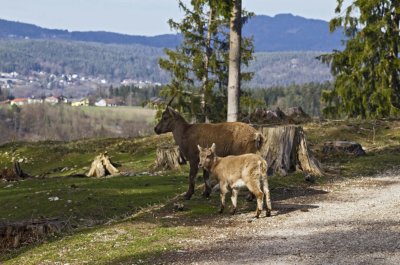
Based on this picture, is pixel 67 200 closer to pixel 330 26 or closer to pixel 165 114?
pixel 165 114

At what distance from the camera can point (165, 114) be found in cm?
1944

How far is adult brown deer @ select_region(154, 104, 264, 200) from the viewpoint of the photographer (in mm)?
16812

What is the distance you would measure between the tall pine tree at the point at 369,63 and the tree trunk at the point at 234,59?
67.5 feet

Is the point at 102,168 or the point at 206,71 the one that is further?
the point at 206,71

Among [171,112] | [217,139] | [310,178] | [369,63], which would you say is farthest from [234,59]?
[369,63]

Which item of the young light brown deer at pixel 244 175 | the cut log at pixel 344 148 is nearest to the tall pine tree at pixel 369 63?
the cut log at pixel 344 148

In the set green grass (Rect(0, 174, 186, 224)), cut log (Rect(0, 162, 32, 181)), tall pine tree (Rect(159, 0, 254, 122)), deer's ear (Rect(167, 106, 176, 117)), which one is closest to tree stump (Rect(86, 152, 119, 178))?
green grass (Rect(0, 174, 186, 224))

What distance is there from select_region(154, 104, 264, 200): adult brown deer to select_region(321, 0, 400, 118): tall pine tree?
26.2 metres

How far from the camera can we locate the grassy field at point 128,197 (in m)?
11.9

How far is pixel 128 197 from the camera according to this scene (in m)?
18.8

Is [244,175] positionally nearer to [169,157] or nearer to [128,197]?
[128,197]

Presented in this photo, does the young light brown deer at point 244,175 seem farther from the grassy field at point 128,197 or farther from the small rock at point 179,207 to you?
the small rock at point 179,207

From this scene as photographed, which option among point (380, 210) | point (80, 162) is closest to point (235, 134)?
point (380, 210)

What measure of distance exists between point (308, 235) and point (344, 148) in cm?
1432
